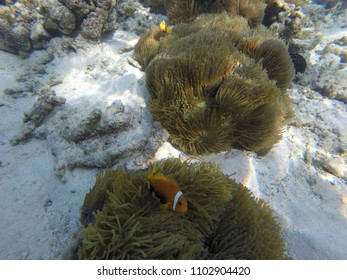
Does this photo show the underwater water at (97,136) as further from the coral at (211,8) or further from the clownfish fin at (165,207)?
the clownfish fin at (165,207)

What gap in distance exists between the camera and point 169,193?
1819mm

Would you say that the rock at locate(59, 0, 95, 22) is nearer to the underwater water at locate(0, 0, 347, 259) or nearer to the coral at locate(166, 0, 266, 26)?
the underwater water at locate(0, 0, 347, 259)

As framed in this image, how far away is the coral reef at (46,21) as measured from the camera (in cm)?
415

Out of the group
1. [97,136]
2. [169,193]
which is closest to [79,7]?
[97,136]

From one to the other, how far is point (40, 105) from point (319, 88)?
5853 mm

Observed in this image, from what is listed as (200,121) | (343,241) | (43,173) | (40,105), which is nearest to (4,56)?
(40,105)

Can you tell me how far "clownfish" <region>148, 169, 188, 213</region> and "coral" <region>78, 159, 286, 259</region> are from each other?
3.8 inches

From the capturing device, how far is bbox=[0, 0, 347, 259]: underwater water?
2482 mm

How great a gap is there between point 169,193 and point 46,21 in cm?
446

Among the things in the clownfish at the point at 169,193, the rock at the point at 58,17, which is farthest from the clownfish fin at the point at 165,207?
the rock at the point at 58,17

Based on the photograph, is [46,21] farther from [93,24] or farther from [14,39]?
[93,24]

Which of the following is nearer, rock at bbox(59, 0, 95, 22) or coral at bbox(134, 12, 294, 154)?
coral at bbox(134, 12, 294, 154)

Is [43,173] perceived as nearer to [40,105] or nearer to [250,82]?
[40,105]

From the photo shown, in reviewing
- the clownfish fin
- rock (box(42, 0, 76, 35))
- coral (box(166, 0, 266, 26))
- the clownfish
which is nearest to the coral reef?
rock (box(42, 0, 76, 35))
